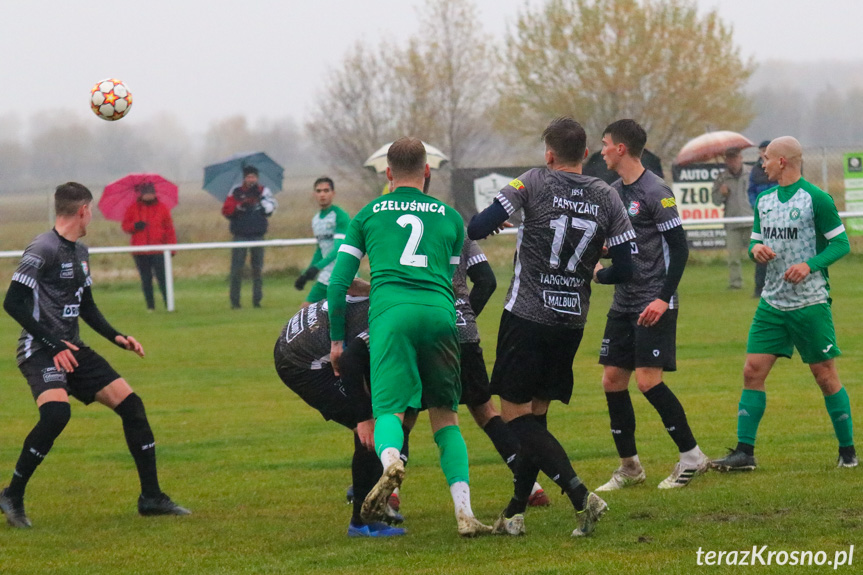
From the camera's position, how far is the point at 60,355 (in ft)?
21.0

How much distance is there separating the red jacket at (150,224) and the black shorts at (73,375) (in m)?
14.3

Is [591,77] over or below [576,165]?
over

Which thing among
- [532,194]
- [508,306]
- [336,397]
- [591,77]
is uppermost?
[591,77]

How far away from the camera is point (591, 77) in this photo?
34750 mm

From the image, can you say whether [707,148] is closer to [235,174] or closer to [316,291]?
[235,174]

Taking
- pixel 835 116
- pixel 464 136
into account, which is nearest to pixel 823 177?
pixel 464 136

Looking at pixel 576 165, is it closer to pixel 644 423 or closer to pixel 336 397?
pixel 336 397

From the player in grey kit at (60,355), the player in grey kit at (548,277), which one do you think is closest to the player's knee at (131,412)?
the player in grey kit at (60,355)

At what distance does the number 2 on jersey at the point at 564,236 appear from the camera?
5625mm

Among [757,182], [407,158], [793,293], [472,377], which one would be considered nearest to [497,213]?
[407,158]

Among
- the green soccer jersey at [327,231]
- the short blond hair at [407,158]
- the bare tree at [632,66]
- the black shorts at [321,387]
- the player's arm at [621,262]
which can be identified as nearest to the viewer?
the short blond hair at [407,158]

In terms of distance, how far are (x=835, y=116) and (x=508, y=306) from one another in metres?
73.0

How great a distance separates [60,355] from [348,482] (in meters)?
2.02

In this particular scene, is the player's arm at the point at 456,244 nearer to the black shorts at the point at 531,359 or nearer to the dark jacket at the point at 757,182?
the black shorts at the point at 531,359
